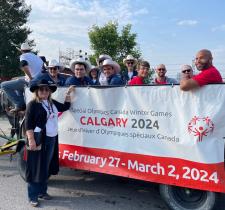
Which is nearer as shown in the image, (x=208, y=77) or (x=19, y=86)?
(x=208, y=77)

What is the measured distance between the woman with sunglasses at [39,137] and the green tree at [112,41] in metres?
11.3

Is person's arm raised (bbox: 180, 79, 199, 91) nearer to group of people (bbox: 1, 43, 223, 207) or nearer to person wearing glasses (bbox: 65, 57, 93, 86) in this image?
group of people (bbox: 1, 43, 223, 207)

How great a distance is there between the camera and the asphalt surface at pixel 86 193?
4.42 metres

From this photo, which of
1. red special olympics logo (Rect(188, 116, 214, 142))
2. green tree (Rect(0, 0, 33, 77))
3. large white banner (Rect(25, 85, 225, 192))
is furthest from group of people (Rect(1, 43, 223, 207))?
green tree (Rect(0, 0, 33, 77))

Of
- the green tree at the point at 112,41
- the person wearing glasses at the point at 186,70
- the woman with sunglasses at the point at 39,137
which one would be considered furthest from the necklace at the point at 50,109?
the green tree at the point at 112,41

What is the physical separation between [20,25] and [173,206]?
1955cm

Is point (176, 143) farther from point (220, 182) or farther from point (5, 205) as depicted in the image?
point (5, 205)

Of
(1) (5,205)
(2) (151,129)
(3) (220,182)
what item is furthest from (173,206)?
(1) (5,205)

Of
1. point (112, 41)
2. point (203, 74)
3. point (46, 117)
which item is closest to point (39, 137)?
point (46, 117)

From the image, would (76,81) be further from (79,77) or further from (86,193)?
(86,193)

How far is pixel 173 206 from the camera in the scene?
408cm

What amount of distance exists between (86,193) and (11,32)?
17686 mm

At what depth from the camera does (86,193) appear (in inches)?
193

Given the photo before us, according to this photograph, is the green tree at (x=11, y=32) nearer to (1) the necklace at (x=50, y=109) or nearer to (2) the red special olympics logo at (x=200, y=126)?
(1) the necklace at (x=50, y=109)
